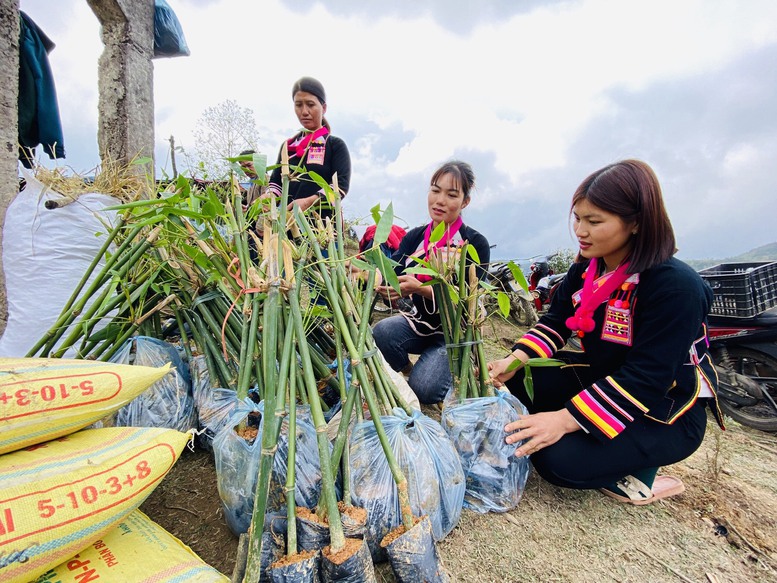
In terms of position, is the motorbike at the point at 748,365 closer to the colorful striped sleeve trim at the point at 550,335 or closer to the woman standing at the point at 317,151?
the colorful striped sleeve trim at the point at 550,335

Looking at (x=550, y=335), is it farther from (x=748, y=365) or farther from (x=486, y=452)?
(x=748, y=365)

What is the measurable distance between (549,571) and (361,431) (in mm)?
728

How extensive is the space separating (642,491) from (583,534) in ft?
1.22

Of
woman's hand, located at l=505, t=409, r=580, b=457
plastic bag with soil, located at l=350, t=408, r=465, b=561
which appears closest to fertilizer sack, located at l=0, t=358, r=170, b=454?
plastic bag with soil, located at l=350, t=408, r=465, b=561

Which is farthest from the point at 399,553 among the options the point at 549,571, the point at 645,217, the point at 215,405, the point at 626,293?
the point at 645,217

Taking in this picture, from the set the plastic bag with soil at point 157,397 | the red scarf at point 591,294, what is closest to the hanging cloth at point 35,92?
the plastic bag with soil at point 157,397

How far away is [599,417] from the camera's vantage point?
134 centimetres

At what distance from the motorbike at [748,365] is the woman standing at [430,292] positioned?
2.06m

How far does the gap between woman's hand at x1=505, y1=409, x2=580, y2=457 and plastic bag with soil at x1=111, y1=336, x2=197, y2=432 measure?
127 centimetres

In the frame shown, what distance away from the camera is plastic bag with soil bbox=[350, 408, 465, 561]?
3.43ft

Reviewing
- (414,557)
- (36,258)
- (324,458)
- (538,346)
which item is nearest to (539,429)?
(538,346)

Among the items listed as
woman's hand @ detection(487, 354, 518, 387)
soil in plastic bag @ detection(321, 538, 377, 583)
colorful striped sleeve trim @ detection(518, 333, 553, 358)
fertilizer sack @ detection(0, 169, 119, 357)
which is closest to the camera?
soil in plastic bag @ detection(321, 538, 377, 583)

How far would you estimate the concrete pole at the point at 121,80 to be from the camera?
3.35 metres

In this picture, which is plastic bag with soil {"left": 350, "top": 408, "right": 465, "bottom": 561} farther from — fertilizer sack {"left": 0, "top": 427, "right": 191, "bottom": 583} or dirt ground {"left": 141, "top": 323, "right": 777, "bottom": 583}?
fertilizer sack {"left": 0, "top": 427, "right": 191, "bottom": 583}
